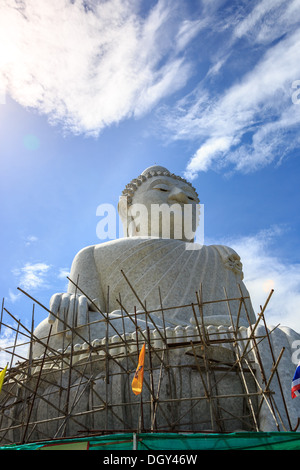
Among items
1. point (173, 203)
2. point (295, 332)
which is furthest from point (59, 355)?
point (173, 203)

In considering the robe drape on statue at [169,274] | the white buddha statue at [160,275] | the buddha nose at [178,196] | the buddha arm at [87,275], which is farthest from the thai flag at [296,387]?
the buddha nose at [178,196]

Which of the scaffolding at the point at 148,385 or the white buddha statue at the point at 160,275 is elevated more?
the white buddha statue at the point at 160,275

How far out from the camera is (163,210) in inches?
368

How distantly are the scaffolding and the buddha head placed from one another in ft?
13.5

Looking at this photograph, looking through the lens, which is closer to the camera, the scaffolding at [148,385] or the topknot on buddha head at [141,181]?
the scaffolding at [148,385]

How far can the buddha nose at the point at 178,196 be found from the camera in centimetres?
950

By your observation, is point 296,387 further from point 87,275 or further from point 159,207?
point 159,207

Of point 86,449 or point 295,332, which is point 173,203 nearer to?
point 295,332

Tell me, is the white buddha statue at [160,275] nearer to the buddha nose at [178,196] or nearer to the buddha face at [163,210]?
the buddha face at [163,210]

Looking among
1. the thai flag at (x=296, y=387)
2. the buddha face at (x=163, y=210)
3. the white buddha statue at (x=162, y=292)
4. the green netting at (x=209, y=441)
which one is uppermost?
the buddha face at (x=163, y=210)

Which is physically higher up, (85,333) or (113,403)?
(85,333)

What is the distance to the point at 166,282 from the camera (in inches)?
300

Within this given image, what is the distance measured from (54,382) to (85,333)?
2.69 feet

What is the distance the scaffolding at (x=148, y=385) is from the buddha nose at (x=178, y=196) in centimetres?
449
